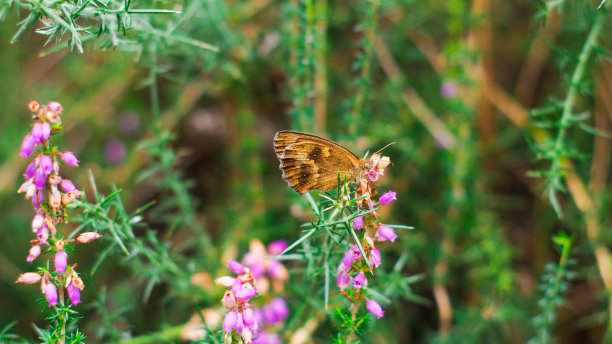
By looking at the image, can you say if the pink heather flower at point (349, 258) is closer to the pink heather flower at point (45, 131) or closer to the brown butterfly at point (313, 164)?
the brown butterfly at point (313, 164)

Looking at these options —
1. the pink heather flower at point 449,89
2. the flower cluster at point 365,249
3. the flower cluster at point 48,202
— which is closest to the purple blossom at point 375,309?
the flower cluster at point 365,249

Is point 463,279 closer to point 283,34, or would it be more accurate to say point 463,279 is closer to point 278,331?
point 278,331

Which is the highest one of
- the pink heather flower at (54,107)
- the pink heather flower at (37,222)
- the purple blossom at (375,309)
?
the pink heather flower at (54,107)

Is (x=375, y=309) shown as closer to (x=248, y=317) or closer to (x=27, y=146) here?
(x=248, y=317)

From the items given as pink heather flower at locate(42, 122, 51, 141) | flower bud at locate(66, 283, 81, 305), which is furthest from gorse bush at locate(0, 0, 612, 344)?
pink heather flower at locate(42, 122, 51, 141)

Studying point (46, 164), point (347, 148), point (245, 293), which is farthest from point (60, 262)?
point (347, 148)

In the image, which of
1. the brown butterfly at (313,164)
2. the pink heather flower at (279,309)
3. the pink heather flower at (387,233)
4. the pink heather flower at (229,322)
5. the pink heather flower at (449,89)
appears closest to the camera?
the pink heather flower at (229,322)
